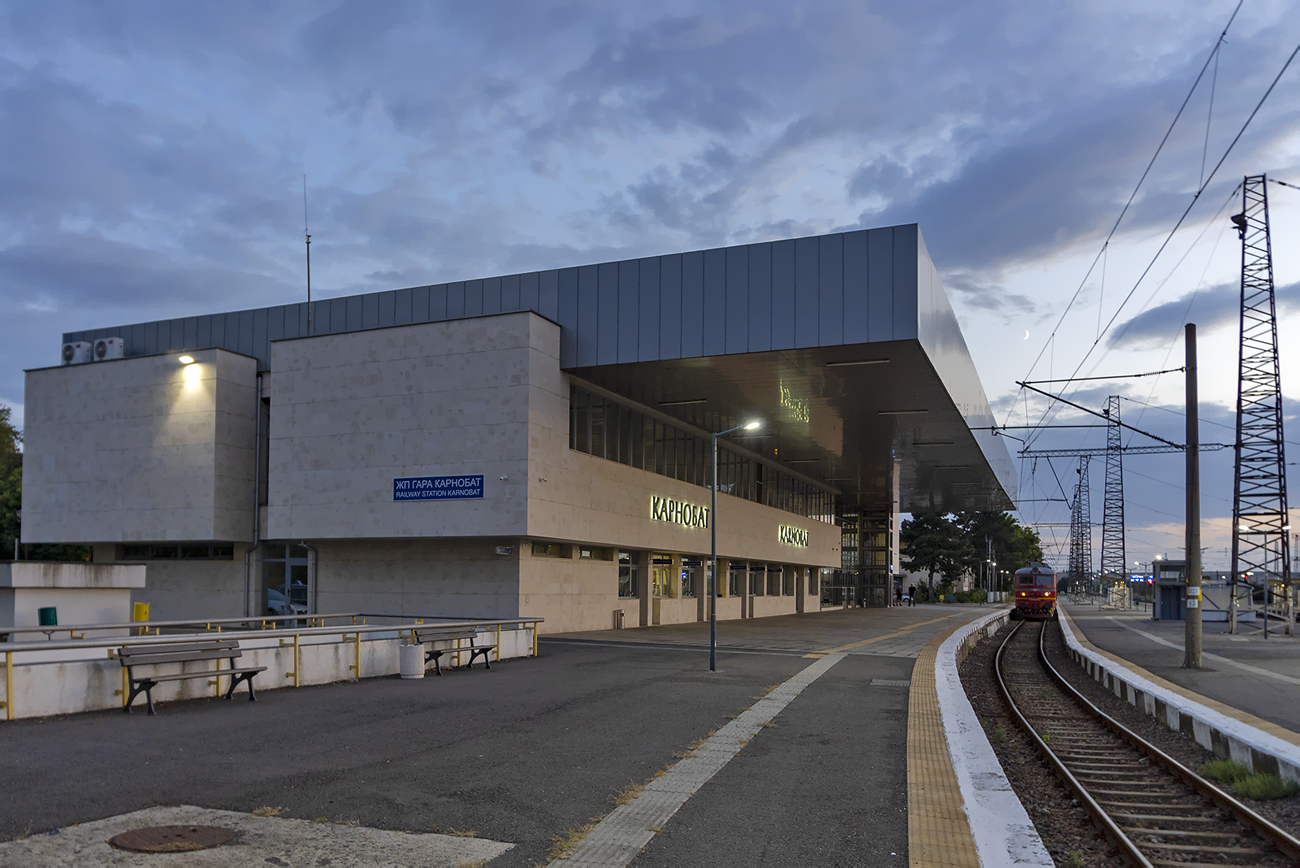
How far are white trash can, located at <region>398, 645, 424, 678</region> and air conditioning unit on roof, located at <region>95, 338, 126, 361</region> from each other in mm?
25428

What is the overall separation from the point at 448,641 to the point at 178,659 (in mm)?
6829

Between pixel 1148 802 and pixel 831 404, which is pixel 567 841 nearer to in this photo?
pixel 1148 802

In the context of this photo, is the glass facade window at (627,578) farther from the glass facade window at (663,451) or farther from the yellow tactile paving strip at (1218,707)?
the yellow tactile paving strip at (1218,707)

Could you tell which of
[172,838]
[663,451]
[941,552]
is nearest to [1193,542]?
[663,451]

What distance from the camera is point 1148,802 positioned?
1026cm

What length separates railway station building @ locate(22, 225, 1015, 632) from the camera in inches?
1056

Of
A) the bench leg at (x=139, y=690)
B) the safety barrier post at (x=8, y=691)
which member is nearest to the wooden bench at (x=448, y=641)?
the bench leg at (x=139, y=690)

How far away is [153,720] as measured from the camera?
11.9 meters

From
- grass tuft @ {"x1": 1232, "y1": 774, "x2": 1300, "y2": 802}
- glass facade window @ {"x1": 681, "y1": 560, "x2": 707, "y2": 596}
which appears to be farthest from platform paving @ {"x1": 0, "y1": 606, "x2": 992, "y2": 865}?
glass facade window @ {"x1": 681, "y1": 560, "x2": 707, "y2": 596}

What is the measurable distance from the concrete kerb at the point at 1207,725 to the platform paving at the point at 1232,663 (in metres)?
0.80

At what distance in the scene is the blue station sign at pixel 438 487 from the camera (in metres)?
28.0

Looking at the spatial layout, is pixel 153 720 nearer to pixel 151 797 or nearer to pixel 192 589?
pixel 151 797

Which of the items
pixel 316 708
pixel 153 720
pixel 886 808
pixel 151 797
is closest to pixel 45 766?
pixel 151 797

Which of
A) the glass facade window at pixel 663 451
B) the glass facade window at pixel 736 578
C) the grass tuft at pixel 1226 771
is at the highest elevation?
the glass facade window at pixel 663 451
